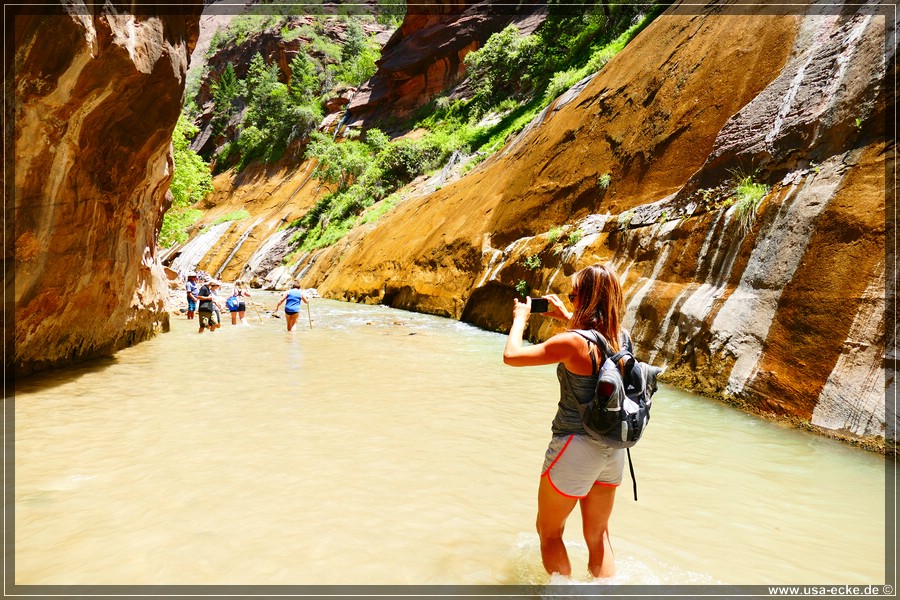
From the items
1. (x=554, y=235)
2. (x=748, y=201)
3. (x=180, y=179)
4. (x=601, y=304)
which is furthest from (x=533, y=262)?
(x=180, y=179)

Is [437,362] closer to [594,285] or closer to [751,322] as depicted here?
[751,322]

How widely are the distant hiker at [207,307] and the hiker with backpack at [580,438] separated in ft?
38.6

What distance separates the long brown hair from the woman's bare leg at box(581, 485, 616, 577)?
0.80 m

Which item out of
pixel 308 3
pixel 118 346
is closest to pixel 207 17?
pixel 308 3

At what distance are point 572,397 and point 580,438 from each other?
0.21 meters

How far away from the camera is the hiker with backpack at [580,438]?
2457 millimetres

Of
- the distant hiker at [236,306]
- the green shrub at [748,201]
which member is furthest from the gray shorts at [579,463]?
the distant hiker at [236,306]

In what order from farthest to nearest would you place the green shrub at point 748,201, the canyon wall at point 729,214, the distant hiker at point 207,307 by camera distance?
1. the distant hiker at point 207,307
2. the green shrub at point 748,201
3. the canyon wall at point 729,214

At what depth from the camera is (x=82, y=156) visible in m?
6.55

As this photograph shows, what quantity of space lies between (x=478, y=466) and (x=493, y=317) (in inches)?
339

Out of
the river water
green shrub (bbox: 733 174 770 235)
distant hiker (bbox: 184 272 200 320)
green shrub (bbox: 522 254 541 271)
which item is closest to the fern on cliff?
distant hiker (bbox: 184 272 200 320)

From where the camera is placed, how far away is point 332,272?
24.2 metres

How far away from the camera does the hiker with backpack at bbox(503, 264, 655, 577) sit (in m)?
2.46

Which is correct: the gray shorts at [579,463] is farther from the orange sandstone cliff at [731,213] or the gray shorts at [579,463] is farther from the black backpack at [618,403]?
the orange sandstone cliff at [731,213]
